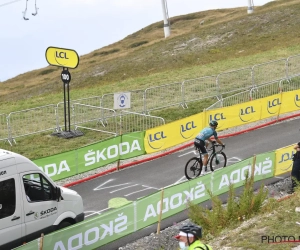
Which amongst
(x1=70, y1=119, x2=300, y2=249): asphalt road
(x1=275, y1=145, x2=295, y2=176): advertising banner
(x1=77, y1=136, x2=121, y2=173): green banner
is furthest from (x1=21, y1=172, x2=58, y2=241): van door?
(x1=275, y1=145, x2=295, y2=176): advertising banner

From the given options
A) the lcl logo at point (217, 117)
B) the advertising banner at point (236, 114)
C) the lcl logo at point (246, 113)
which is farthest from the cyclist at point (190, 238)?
the lcl logo at point (246, 113)

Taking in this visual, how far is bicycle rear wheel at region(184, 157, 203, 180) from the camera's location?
16.8m

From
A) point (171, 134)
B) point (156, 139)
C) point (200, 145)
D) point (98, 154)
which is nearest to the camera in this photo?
point (200, 145)

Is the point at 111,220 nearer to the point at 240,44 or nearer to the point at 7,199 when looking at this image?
the point at 7,199

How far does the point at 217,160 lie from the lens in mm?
17562

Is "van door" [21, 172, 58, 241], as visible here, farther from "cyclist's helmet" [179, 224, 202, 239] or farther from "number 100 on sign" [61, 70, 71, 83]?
"number 100 on sign" [61, 70, 71, 83]

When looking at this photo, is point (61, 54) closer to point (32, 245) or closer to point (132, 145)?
point (132, 145)

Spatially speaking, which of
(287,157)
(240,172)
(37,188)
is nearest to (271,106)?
(287,157)

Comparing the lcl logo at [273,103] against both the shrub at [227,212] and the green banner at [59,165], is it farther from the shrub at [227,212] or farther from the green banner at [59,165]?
the shrub at [227,212]

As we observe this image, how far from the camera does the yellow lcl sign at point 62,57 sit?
69.3 feet

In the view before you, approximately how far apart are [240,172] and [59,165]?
18.9ft

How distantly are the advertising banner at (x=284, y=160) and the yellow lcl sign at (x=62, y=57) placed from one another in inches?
369

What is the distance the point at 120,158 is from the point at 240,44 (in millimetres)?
37506

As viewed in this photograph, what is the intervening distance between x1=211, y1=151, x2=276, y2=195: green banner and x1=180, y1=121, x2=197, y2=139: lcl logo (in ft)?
17.7
